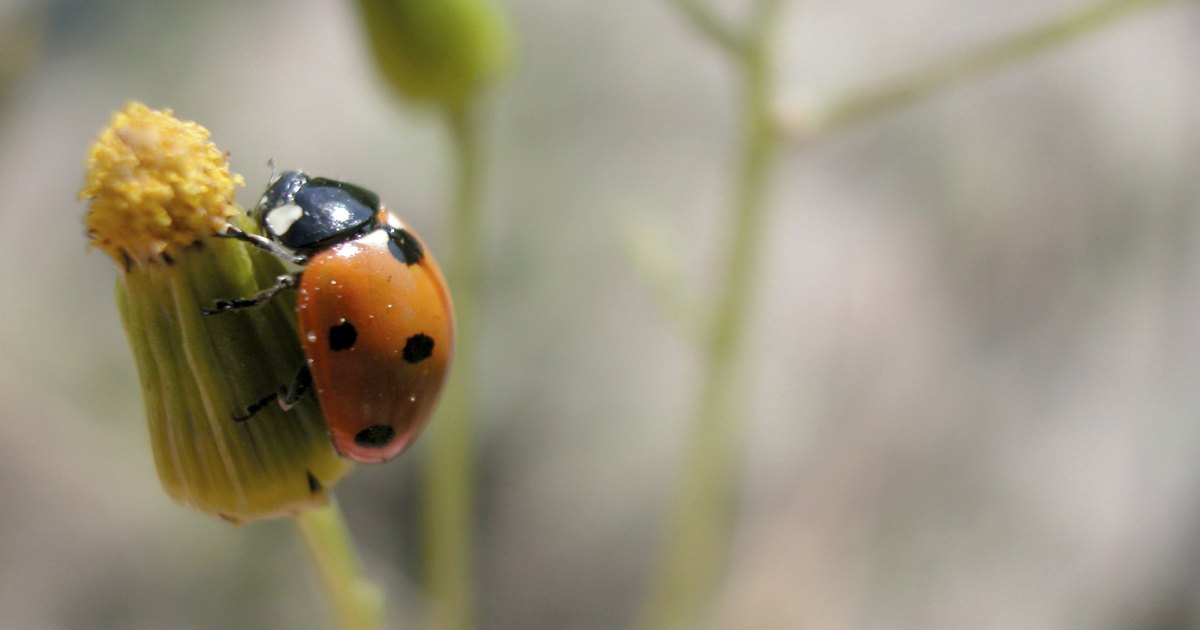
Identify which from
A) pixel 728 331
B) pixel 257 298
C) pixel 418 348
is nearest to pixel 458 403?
pixel 728 331

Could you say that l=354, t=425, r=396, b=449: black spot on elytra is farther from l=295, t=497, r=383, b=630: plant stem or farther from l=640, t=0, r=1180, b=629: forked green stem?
l=640, t=0, r=1180, b=629: forked green stem

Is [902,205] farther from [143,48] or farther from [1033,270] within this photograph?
[143,48]

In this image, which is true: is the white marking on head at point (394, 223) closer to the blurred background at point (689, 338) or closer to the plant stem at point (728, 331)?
the plant stem at point (728, 331)

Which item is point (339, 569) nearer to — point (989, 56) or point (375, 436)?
point (375, 436)

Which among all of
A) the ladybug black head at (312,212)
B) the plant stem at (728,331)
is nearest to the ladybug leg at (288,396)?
the ladybug black head at (312,212)

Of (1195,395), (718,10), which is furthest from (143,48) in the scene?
(1195,395)

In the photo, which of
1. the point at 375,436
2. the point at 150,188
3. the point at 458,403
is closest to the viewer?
the point at 150,188
